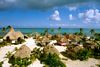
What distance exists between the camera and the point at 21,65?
2512 centimetres

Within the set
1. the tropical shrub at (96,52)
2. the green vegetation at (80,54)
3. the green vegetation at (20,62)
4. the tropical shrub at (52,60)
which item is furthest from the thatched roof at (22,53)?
the tropical shrub at (96,52)

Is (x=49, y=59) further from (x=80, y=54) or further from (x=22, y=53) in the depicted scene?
(x=80, y=54)

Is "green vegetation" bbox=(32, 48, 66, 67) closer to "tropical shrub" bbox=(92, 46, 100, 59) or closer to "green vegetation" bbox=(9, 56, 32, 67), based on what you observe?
"green vegetation" bbox=(9, 56, 32, 67)

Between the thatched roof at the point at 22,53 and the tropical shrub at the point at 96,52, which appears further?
the tropical shrub at the point at 96,52

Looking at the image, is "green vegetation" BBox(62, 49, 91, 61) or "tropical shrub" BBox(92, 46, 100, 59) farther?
"tropical shrub" BBox(92, 46, 100, 59)

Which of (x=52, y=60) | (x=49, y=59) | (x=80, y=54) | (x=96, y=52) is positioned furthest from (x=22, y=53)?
(x=96, y=52)

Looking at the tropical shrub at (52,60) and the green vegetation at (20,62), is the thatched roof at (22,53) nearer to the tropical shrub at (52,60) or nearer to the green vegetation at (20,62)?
the green vegetation at (20,62)

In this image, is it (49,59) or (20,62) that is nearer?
(20,62)

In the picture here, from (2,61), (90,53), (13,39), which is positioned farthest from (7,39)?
(90,53)

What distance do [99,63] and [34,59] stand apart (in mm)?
7342

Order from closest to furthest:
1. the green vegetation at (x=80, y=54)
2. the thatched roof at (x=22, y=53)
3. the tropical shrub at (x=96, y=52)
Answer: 1. the thatched roof at (x=22, y=53)
2. the green vegetation at (x=80, y=54)
3. the tropical shrub at (x=96, y=52)

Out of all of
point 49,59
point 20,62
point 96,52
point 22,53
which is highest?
point 22,53

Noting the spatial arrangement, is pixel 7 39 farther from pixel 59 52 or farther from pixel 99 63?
pixel 99 63

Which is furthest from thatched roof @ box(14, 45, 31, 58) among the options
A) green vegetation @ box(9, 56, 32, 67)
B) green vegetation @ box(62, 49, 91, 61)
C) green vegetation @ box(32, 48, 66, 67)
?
green vegetation @ box(62, 49, 91, 61)
